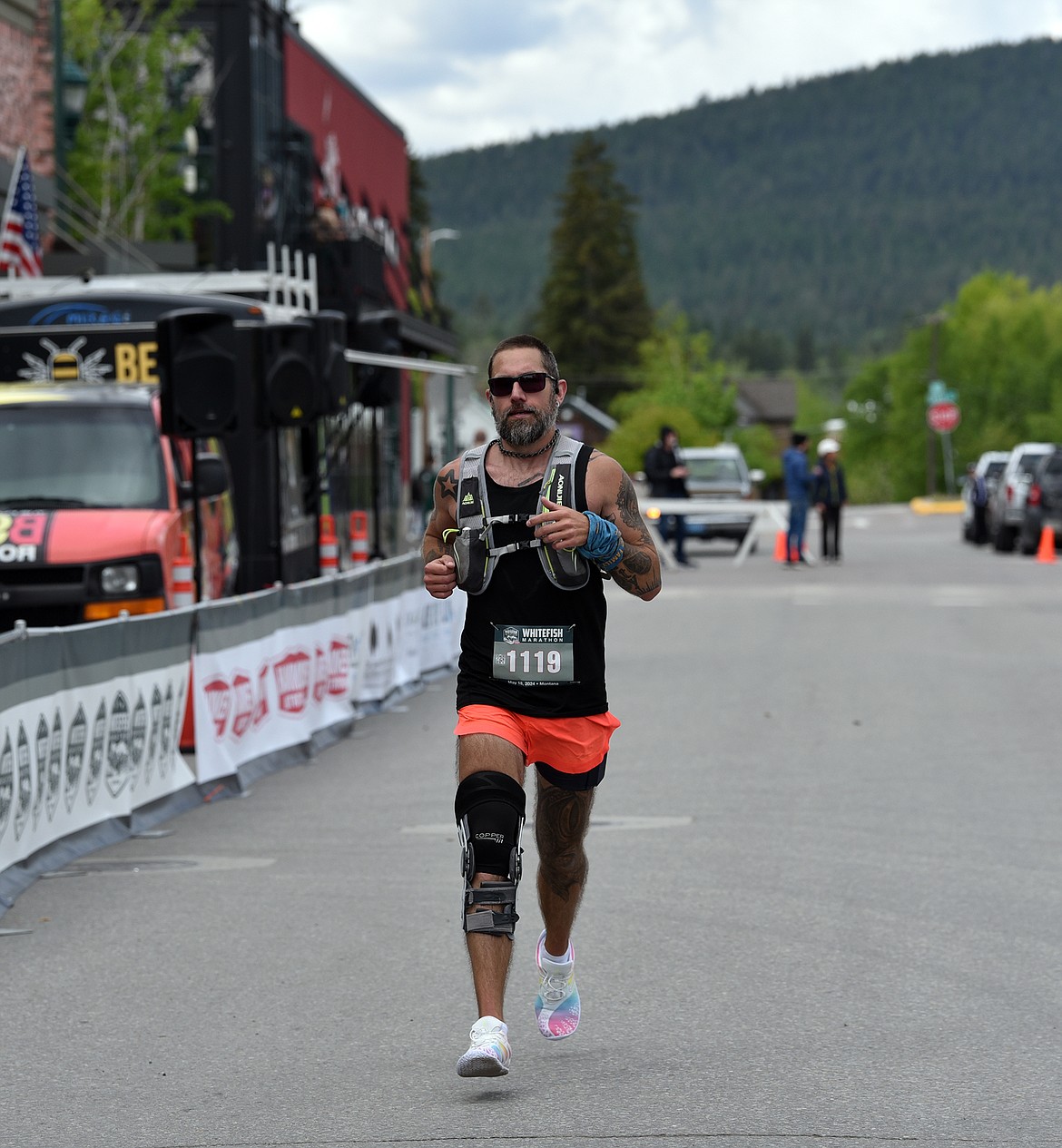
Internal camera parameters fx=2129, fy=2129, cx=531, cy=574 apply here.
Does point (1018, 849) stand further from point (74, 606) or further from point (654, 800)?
point (74, 606)

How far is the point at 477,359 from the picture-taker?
183750 mm

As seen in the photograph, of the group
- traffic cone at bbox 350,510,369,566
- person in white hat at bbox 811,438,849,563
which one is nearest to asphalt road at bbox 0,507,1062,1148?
traffic cone at bbox 350,510,369,566

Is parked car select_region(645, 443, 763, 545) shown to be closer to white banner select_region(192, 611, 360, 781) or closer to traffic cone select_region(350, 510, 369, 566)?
traffic cone select_region(350, 510, 369, 566)

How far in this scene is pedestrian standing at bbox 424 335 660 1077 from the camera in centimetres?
571

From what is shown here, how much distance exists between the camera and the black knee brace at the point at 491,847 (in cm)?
564

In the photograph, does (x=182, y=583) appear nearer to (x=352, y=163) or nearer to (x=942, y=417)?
(x=352, y=163)

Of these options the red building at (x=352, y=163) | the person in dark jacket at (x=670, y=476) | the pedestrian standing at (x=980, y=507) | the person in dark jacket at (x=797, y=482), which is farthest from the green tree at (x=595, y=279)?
the person in dark jacket at (x=797, y=482)

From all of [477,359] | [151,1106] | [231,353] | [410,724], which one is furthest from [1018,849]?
[477,359]

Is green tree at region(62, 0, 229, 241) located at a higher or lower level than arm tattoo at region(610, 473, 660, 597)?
higher

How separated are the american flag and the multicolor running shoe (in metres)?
19.1

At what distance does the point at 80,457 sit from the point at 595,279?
4546 inches

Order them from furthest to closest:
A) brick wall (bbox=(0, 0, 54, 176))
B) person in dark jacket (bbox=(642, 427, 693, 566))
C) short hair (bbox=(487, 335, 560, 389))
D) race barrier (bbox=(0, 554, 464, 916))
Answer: person in dark jacket (bbox=(642, 427, 693, 566)) < brick wall (bbox=(0, 0, 54, 176)) < race barrier (bbox=(0, 554, 464, 916)) < short hair (bbox=(487, 335, 560, 389))

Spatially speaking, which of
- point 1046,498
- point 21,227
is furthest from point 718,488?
point 21,227

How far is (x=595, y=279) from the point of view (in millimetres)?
128250
